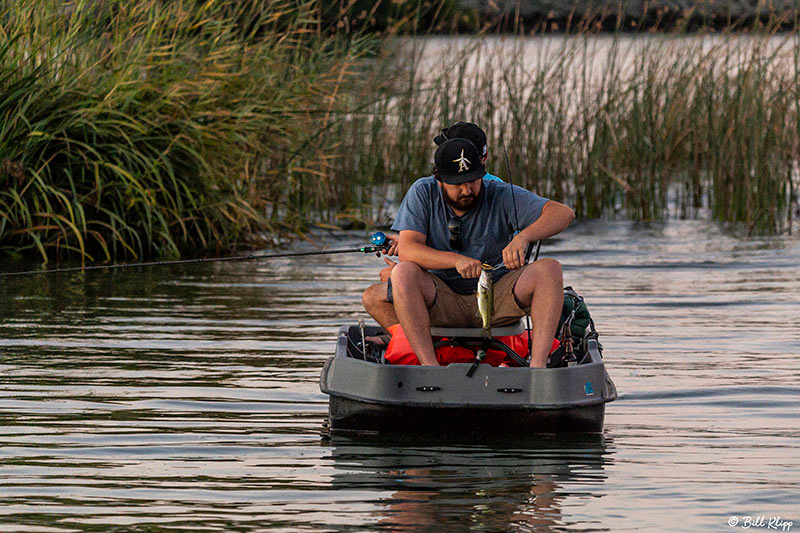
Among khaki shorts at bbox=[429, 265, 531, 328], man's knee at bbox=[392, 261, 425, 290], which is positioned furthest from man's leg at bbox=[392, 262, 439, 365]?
khaki shorts at bbox=[429, 265, 531, 328]

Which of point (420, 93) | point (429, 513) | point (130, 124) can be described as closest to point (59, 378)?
point (429, 513)

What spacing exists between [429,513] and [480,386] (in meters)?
1.22

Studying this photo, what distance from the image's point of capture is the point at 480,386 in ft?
22.0

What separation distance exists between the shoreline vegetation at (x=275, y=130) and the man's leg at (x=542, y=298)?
20.9 ft

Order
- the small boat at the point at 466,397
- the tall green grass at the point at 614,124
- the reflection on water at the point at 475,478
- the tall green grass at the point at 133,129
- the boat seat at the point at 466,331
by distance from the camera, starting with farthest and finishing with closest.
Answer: the tall green grass at the point at 614,124 → the tall green grass at the point at 133,129 → the boat seat at the point at 466,331 → the small boat at the point at 466,397 → the reflection on water at the point at 475,478

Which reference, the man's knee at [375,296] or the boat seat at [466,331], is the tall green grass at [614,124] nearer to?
the man's knee at [375,296]

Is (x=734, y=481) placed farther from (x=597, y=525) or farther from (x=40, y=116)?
(x=40, y=116)

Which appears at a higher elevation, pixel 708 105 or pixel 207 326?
pixel 708 105

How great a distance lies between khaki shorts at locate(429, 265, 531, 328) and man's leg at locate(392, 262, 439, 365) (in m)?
0.21

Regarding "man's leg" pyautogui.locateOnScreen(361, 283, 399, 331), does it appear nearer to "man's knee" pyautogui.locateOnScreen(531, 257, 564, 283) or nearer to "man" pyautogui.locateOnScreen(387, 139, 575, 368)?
"man" pyautogui.locateOnScreen(387, 139, 575, 368)

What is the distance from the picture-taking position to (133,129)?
1347 centimetres

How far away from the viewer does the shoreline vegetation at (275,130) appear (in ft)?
43.3

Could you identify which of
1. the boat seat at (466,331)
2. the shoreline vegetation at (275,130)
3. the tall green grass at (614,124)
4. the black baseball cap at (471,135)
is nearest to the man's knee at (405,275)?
the boat seat at (466,331)

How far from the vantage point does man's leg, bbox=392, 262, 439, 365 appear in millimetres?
7113
